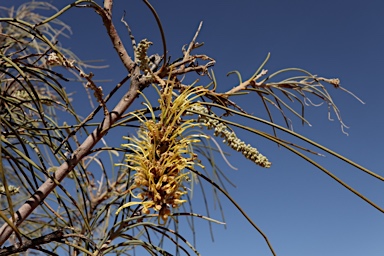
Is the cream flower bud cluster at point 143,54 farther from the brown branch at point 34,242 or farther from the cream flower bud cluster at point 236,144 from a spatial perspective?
the brown branch at point 34,242

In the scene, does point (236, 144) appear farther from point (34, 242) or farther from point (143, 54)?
point (34, 242)

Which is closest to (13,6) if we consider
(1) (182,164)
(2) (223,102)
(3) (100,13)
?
(3) (100,13)

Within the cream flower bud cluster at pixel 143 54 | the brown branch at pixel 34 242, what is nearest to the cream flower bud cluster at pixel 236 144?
the cream flower bud cluster at pixel 143 54

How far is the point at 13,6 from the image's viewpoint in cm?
→ 192

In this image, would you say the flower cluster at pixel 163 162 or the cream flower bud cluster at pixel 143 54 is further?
the cream flower bud cluster at pixel 143 54

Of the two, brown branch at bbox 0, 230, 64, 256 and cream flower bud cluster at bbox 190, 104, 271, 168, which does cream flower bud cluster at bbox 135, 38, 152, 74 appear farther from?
brown branch at bbox 0, 230, 64, 256

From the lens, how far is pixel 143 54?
52cm

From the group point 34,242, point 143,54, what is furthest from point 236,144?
point 34,242

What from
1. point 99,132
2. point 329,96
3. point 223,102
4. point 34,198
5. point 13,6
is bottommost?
point 34,198

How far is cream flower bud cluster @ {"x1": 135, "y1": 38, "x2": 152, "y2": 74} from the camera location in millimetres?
507

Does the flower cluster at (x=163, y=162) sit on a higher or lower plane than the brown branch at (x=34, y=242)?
higher

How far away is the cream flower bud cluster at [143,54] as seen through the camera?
507 mm

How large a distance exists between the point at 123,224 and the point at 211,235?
0.66ft

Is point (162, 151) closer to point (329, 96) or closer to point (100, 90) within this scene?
point (100, 90)
